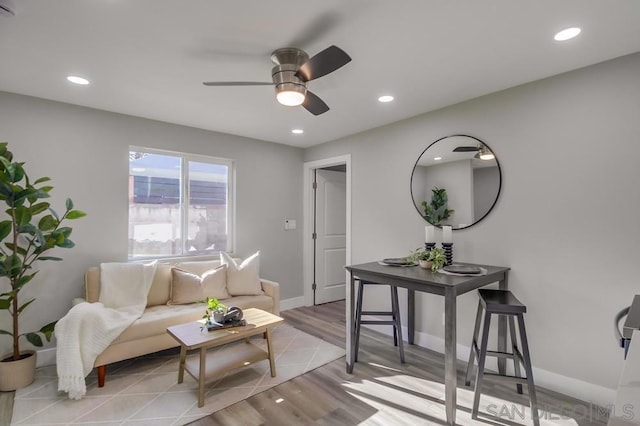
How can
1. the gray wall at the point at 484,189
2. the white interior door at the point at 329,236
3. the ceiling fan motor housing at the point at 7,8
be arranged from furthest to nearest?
the white interior door at the point at 329,236 < the gray wall at the point at 484,189 < the ceiling fan motor housing at the point at 7,8

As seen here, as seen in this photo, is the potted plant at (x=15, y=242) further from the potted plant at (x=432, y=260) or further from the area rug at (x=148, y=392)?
the potted plant at (x=432, y=260)

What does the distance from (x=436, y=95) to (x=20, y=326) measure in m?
4.27

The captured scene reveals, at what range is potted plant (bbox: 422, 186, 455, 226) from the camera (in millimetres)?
3094

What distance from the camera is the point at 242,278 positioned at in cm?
354

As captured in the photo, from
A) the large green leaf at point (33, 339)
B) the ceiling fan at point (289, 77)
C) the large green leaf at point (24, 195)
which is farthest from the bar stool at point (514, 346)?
the large green leaf at point (24, 195)

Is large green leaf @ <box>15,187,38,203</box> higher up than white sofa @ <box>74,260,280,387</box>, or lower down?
higher up

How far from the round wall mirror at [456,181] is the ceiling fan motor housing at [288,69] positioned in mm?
1698

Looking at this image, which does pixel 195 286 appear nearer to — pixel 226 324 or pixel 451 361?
pixel 226 324

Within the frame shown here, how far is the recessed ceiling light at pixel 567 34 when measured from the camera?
5.97 feet

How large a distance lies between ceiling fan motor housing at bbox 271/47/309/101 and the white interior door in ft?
9.11

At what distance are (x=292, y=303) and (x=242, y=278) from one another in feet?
4.43

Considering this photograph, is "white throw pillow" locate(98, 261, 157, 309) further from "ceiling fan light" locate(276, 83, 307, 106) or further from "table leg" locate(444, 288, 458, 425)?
"table leg" locate(444, 288, 458, 425)

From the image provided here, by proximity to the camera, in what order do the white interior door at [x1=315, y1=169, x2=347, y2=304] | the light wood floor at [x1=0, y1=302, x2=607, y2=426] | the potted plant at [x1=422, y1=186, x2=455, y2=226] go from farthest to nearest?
the white interior door at [x1=315, y1=169, x2=347, y2=304] < the potted plant at [x1=422, y1=186, x2=455, y2=226] < the light wood floor at [x1=0, y1=302, x2=607, y2=426]

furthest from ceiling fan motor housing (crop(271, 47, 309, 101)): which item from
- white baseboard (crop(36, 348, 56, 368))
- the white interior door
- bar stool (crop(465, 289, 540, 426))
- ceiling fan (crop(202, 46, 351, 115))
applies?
white baseboard (crop(36, 348, 56, 368))
